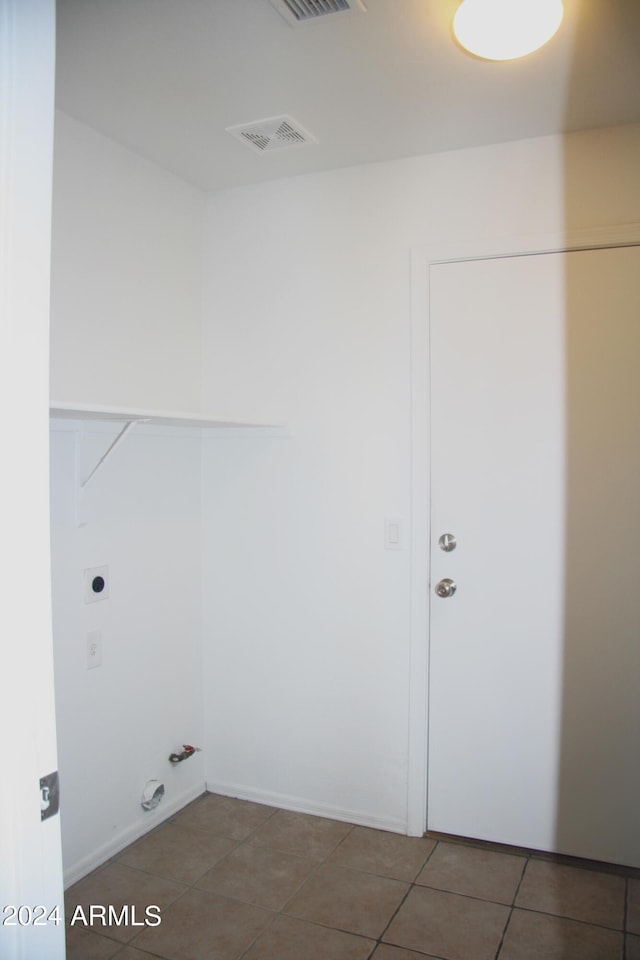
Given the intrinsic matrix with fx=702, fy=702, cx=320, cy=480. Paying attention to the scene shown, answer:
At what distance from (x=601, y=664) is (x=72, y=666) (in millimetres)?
1812

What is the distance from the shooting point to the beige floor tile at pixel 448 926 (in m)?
2.02

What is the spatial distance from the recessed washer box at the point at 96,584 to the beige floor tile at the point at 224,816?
101cm

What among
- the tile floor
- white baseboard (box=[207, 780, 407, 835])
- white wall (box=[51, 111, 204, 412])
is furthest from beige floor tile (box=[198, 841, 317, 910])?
white wall (box=[51, 111, 204, 412])

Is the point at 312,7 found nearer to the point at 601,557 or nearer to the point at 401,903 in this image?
the point at 601,557

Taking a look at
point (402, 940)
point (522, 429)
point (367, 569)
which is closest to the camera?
point (402, 940)

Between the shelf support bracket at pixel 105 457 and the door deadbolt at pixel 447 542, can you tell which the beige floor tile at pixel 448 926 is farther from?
the shelf support bracket at pixel 105 457

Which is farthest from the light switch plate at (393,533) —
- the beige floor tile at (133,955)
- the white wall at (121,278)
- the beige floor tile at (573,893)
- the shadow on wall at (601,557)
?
the beige floor tile at (133,955)

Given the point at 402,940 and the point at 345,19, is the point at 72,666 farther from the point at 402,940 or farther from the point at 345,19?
the point at 345,19

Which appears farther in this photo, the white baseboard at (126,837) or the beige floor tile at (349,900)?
the white baseboard at (126,837)

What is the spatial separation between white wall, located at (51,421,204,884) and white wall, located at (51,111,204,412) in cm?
20

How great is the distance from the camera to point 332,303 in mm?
2799

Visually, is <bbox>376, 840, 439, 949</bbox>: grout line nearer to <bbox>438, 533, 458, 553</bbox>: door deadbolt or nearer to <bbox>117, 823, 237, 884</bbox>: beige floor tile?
<bbox>117, 823, 237, 884</bbox>: beige floor tile

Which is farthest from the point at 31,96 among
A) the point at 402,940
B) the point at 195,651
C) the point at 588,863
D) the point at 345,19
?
the point at 588,863

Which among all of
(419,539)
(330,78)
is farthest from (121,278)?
(419,539)
